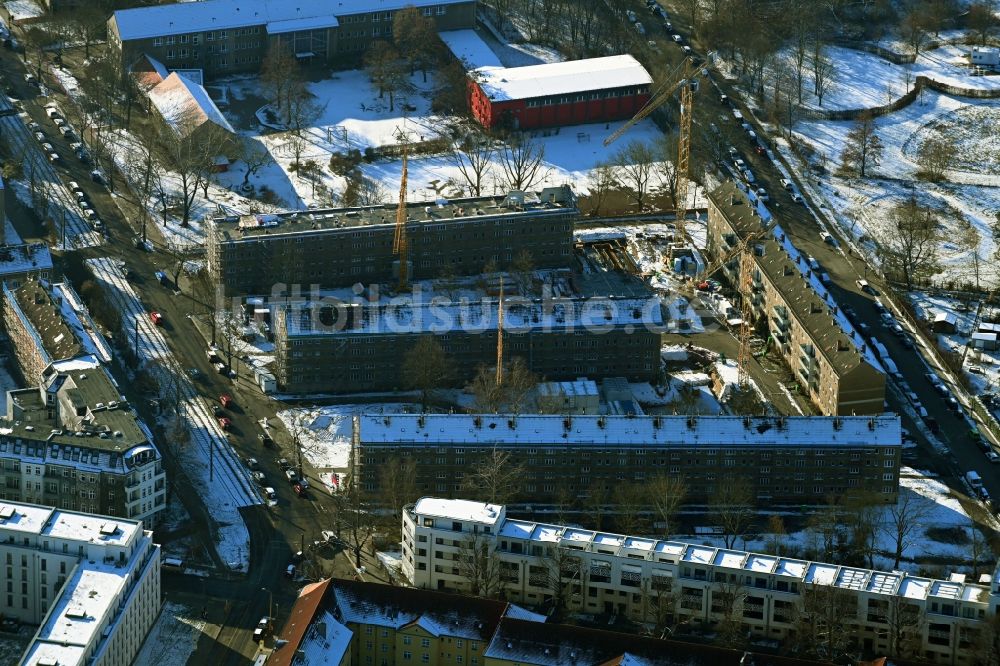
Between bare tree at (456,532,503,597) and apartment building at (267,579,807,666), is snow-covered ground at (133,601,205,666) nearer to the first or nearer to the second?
apartment building at (267,579,807,666)

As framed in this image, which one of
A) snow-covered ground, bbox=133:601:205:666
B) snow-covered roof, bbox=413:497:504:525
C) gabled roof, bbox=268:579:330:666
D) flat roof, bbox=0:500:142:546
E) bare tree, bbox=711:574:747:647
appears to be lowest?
snow-covered ground, bbox=133:601:205:666

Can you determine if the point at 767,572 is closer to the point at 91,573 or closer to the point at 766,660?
the point at 766,660


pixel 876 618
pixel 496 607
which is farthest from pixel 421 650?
pixel 876 618

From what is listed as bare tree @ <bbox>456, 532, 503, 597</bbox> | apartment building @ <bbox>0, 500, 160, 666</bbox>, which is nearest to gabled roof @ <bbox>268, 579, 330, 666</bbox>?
apartment building @ <bbox>0, 500, 160, 666</bbox>

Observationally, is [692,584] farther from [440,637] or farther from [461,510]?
[440,637]

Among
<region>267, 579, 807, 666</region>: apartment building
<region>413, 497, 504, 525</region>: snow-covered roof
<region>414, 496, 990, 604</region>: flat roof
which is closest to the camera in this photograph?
<region>267, 579, 807, 666</region>: apartment building

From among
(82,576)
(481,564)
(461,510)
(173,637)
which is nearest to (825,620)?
(481,564)
